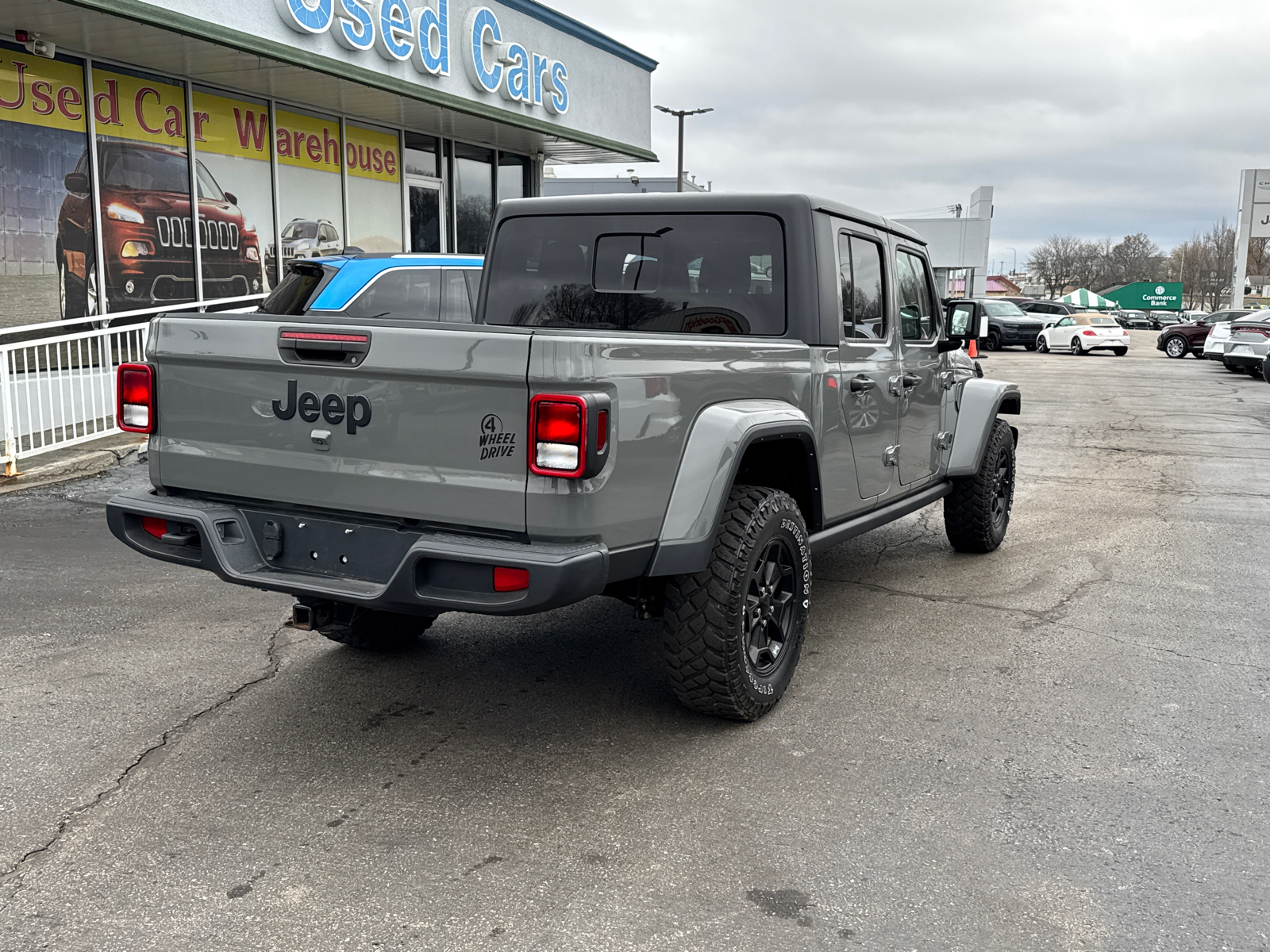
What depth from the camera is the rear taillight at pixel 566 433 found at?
10.7 ft

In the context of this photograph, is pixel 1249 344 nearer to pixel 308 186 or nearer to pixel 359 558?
pixel 308 186

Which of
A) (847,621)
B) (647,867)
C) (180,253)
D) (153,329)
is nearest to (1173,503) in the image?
(847,621)

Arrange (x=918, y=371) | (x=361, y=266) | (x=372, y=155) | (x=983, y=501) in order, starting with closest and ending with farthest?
(x=918, y=371)
(x=983, y=501)
(x=361, y=266)
(x=372, y=155)

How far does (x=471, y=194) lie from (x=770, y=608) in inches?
614

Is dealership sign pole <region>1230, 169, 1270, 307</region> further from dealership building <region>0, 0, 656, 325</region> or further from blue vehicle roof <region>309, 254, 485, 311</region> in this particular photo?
blue vehicle roof <region>309, 254, 485, 311</region>

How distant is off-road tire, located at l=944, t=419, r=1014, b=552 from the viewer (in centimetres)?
682

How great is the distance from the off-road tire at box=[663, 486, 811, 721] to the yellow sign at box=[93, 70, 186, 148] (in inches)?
428

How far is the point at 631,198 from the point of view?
5.01 meters

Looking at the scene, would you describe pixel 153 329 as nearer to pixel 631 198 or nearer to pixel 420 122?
pixel 631 198

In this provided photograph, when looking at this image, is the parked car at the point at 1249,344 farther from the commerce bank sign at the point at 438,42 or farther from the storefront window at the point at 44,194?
the storefront window at the point at 44,194

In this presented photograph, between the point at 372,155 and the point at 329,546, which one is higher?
the point at 372,155

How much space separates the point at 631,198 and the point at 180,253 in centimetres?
1003

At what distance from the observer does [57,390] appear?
999cm

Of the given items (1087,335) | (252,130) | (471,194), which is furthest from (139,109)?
(1087,335)
